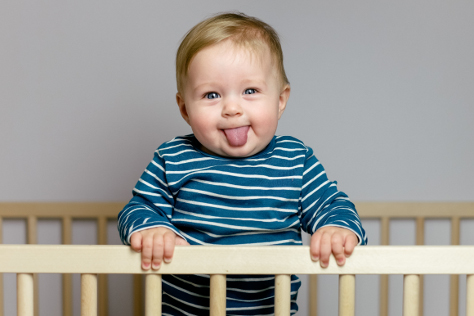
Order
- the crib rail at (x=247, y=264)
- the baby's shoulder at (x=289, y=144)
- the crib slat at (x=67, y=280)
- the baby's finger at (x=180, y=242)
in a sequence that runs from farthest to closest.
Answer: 1. the crib slat at (x=67, y=280)
2. the baby's shoulder at (x=289, y=144)
3. the baby's finger at (x=180, y=242)
4. the crib rail at (x=247, y=264)

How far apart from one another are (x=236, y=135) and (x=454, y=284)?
0.86 meters

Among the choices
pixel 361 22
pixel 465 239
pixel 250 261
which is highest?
pixel 361 22

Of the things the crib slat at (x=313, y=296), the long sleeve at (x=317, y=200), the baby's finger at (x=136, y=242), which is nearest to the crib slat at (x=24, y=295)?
the baby's finger at (x=136, y=242)

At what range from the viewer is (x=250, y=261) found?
633mm

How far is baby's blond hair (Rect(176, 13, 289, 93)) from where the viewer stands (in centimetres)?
81

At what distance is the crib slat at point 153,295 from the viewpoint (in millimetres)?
644

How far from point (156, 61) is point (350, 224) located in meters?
0.78

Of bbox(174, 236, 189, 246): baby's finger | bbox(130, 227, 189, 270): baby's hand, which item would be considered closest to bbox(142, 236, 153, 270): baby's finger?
bbox(130, 227, 189, 270): baby's hand

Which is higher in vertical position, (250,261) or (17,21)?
(17,21)

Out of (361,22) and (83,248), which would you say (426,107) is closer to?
(361,22)

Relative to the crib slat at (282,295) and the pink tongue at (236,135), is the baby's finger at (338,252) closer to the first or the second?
the crib slat at (282,295)

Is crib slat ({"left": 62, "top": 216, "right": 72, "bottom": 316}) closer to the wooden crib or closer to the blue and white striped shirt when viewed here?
A: the blue and white striped shirt

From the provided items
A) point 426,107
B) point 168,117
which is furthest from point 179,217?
point 426,107

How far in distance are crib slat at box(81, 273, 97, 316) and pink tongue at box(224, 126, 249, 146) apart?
0.29m
